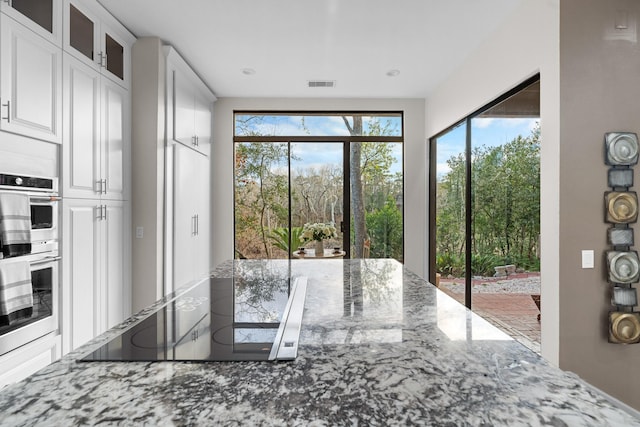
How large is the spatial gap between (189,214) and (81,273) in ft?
4.89

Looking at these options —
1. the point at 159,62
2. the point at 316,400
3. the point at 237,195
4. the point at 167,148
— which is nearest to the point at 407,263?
the point at 237,195

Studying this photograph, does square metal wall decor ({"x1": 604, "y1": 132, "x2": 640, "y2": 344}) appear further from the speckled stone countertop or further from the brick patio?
the speckled stone countertop

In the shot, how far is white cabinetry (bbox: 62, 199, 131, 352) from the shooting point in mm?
2316

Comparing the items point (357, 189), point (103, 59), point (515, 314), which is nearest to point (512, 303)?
point (515, 314)

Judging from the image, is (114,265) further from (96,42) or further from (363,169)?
(363,169)

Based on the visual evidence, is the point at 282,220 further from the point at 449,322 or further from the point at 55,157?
the point at 449,322

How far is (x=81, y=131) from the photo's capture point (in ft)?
7.98

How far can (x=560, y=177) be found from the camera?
2.20m

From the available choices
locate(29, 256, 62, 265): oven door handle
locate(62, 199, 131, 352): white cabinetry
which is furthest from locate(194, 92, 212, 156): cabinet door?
locate(29, 256, 62, 265): oven door handle

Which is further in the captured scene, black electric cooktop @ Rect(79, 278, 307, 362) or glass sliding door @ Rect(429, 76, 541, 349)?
glass sliding door @ Rect(429, 76, 541, 349)

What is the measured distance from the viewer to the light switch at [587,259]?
2193 mm

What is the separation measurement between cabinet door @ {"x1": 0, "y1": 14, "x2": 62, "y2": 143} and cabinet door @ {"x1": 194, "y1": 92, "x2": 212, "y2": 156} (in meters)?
1.90

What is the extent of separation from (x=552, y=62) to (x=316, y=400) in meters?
2.54

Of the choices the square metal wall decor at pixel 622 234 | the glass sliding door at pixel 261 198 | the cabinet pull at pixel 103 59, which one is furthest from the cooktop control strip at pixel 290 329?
the glass sliding door at pixel 261 198
